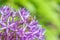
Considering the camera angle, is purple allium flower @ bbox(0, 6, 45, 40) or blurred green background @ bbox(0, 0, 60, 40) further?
blurred green background @ bbox(0, 0, 60, 40)

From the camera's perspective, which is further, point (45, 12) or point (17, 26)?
point (45, 12)

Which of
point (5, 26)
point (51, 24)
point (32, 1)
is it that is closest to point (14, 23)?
point (5, 26)

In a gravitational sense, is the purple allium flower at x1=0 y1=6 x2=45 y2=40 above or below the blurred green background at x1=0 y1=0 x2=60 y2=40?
below

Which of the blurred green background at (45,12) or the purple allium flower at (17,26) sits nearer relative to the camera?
the purple allium flower at (17,26)

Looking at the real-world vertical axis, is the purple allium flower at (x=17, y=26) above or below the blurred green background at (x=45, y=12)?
below
